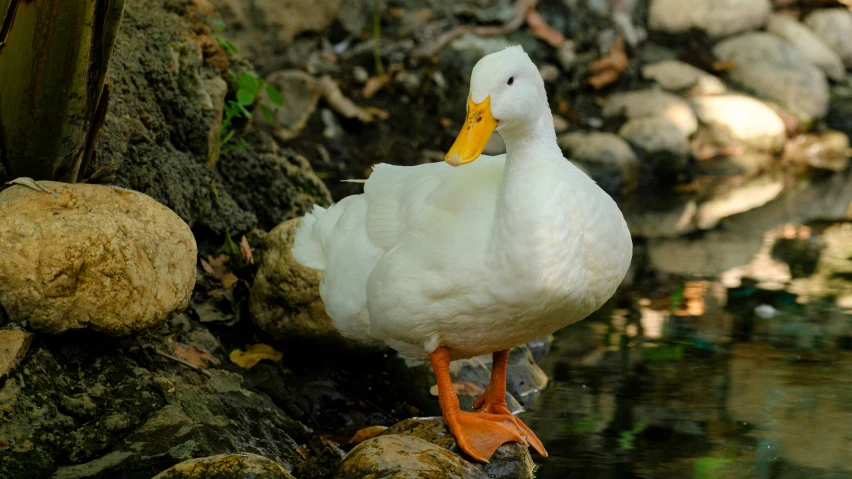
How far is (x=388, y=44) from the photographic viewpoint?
9.02m

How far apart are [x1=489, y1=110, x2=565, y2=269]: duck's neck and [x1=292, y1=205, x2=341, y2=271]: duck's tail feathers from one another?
909 millimetres

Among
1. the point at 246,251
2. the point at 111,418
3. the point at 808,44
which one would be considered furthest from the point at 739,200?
the point at 111,418

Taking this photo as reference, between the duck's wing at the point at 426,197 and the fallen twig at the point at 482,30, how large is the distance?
541cm

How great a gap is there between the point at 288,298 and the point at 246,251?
50 cm

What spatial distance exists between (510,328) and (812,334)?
251cm

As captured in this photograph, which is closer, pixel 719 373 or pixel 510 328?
pixel 510 328

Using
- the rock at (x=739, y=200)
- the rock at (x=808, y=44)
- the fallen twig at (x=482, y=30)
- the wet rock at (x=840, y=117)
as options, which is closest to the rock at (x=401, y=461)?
the rock at (x=739, y=200)

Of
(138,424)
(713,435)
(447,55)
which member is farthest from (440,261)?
(447,55)

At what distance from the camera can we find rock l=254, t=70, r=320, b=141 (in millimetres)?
7641

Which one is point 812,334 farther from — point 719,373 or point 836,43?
point 836,43

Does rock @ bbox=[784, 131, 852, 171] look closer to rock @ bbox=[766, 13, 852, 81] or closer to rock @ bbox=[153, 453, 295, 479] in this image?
rock @ bbox=[766, 13, 852, 81]

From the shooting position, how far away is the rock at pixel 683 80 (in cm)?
1009

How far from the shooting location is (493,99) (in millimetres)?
3018

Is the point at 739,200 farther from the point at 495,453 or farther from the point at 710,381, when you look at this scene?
the point at 495,453
